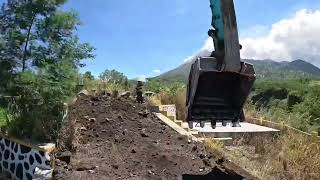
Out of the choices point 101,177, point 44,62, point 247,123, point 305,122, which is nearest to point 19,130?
point 44,62

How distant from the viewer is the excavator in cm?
496

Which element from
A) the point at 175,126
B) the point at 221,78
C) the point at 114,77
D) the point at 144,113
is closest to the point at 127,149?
the point at 175,126

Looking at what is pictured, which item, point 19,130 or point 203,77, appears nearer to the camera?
point 203,77

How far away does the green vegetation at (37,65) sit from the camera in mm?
7641

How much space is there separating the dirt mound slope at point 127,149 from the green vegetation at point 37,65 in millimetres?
504

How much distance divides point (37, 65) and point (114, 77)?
196 inches

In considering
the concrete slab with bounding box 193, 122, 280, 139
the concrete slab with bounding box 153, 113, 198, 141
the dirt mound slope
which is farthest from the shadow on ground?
the concrete slab with bounding box 193, 122, 280, 139

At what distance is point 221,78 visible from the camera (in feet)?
18.7

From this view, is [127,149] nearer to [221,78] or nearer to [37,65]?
[37,65]

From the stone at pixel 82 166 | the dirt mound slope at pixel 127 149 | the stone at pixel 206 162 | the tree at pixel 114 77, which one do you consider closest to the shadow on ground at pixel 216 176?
the dirt mound slope at pixel 127 149

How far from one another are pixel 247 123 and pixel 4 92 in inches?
282

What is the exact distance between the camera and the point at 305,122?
13.6 m

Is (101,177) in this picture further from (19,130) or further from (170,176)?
(19,130)

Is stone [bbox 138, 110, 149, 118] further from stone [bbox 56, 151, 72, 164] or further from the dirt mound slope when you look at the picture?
stone [bbox 56, 151, 72, 164]
